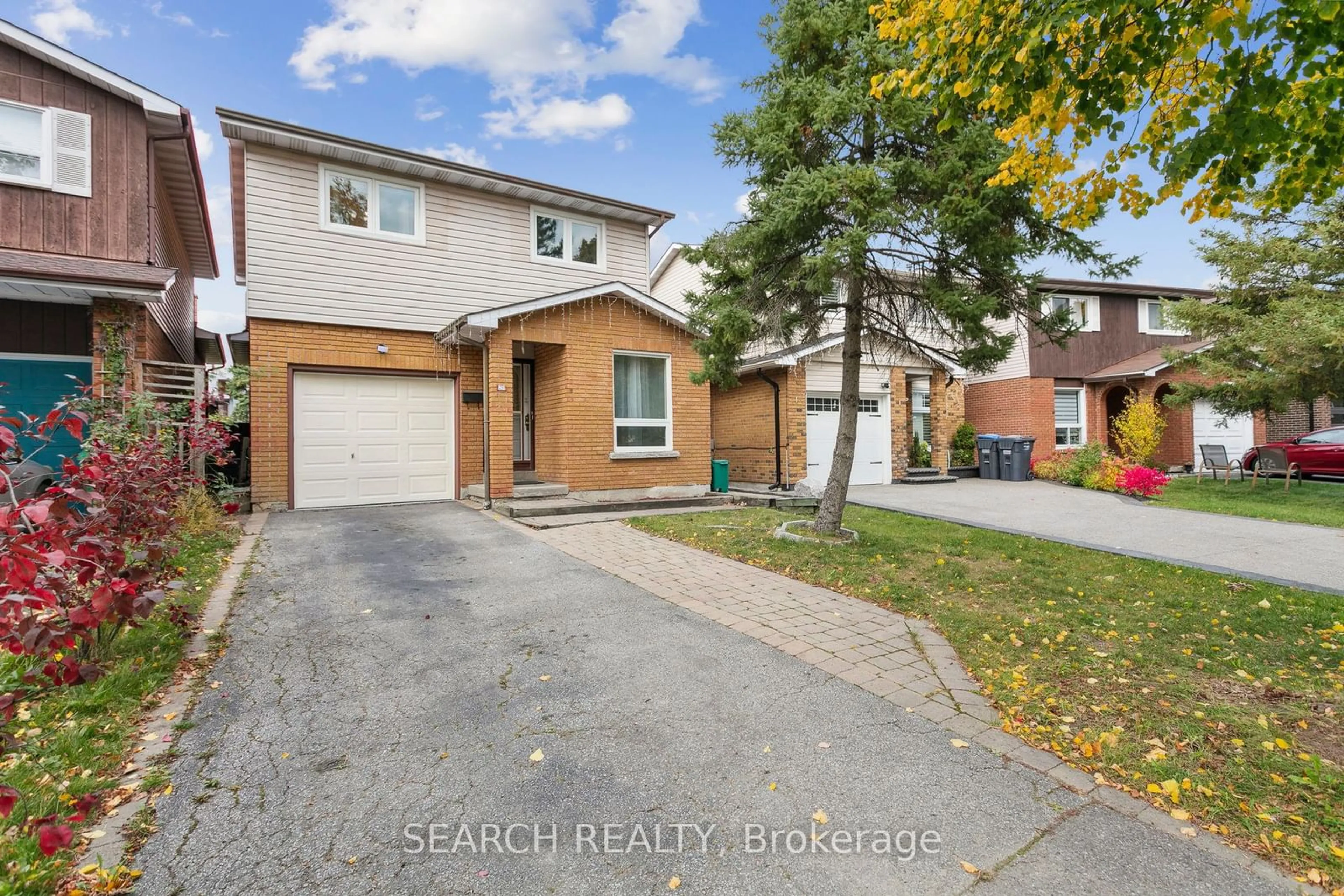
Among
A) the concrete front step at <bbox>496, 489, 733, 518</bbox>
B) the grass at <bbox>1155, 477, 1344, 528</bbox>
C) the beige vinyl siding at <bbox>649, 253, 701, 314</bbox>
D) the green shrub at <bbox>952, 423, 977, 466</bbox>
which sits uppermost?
the beige vinyl siding at <bbox>649, 253, 701, 314</bbox>

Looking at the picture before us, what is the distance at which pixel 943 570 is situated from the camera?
6.59 meters

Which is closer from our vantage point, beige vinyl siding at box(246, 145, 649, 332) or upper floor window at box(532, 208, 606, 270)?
beige vinyl siding at box(246, 145, 649, 332)

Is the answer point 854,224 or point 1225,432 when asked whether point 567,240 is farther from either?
A: point 1225,432

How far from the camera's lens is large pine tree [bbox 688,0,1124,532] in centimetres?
638

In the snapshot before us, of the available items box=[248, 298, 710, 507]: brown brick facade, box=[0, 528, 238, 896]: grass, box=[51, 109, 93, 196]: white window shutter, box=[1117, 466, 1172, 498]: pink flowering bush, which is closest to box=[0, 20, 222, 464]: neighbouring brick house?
box=[51, 109, 93, 196]: white window shutter

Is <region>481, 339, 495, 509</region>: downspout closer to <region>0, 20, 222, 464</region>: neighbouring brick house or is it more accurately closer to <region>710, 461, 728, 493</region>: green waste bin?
<region>0, 20, 222, 464</region>: neighbouring brick house

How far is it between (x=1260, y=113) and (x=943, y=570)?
176 inches

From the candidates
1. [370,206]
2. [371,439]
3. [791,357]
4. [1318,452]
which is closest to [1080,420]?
[1318,452]

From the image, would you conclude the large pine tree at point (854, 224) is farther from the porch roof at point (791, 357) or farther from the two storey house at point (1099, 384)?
the two storey house at point (1099, 384)

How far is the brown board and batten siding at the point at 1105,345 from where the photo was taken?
1911 centimetres

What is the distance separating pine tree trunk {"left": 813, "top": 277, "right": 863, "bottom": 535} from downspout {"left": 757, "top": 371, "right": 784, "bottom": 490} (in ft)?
22.7

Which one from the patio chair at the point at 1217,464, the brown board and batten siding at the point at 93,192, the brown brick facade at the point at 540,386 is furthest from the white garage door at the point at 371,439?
the patio chair at the point at 1217,464

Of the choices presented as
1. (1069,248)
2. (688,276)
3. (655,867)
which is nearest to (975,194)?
(1069,248)

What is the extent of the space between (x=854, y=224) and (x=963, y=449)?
1419 cm
